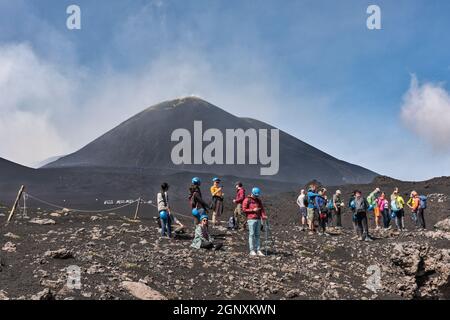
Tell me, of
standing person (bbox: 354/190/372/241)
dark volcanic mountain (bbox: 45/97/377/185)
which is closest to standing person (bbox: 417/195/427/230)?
standing person (bbox: 354/190/372/241)

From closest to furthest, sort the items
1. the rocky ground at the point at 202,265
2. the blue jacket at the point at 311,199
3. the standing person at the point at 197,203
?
the rocky ground at the point at 202,265 < the standing person at the point at 197,203 < the blue jacket at the point at 311,199

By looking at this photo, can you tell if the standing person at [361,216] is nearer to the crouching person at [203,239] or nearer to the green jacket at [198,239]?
the crouching person at [203,239]

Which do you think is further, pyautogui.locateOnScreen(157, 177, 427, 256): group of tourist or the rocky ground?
pyautogui.locateOnScreen(157, 177, 427, 256): group of tourist

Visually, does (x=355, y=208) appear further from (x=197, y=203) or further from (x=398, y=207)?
(x=197, y=203)

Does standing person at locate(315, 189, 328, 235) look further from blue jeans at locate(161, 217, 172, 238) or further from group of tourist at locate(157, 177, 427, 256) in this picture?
blue jeans at locate(161, 217, 172, 238)

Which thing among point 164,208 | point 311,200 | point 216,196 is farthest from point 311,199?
point 164,208

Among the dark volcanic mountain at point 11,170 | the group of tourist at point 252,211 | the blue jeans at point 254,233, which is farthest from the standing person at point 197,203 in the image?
the dark volcanic mountain at point 11,170
